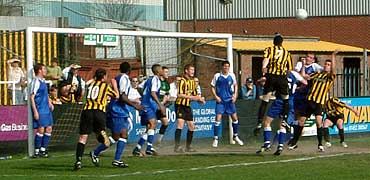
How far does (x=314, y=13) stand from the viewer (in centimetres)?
5322

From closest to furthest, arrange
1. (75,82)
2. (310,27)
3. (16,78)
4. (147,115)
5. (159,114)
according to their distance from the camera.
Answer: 1. (147,115)
2. (159,114)
3. (16,78)
4. (75,82)
5. (310,27)

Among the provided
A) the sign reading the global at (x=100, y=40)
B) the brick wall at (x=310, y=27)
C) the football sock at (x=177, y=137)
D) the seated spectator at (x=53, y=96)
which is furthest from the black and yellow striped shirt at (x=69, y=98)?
the brick wall at (x=310, y=27)

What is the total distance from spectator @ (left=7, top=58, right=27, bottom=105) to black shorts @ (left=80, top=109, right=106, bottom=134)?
16.5ft

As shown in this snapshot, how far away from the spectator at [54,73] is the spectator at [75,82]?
186mm

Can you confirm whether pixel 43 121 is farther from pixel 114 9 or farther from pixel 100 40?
pixel 114 9

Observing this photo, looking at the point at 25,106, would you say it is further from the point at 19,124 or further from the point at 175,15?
the point at 175,15

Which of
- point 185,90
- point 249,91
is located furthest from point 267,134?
point 249,91

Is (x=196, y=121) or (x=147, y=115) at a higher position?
(x=147, y=115)

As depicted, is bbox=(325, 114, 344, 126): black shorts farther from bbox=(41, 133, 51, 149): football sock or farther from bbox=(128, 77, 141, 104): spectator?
bbox=(41, 133, 51, 149): football sock

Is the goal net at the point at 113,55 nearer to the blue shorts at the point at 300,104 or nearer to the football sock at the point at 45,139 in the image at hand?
the football sock at the point at 45,139

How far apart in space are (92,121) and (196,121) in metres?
7.93

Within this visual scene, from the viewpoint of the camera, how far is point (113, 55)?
2544 cm

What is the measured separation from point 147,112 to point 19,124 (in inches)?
118

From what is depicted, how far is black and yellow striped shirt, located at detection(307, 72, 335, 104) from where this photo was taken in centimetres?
2162
